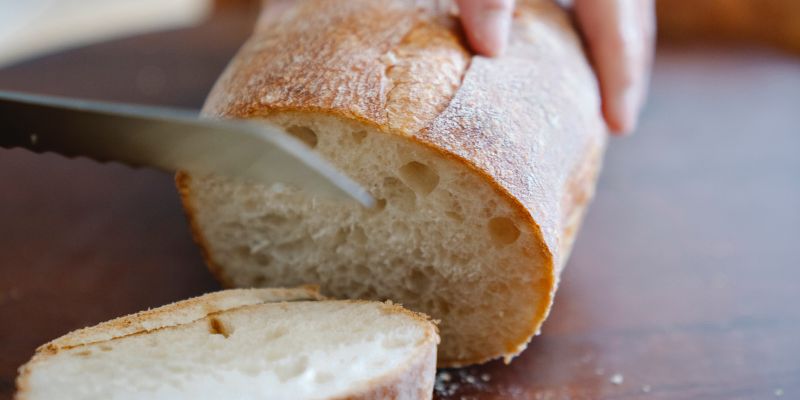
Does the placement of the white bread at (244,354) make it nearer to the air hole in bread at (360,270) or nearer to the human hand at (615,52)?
the air hole in bread at (360,270)

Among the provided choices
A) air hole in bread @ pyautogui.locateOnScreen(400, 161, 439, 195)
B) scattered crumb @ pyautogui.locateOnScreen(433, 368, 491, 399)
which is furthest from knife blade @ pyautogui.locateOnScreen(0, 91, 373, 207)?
scattered crumb @ pyautogui.locateOnScreen(433, 368, 491, 399)

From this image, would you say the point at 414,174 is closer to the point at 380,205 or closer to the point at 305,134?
the point at 380,205

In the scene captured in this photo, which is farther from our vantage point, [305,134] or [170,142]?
[305,134]

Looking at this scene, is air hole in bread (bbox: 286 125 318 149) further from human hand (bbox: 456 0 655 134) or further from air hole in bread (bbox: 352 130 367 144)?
human hand (bbox: 456 0 655 134)

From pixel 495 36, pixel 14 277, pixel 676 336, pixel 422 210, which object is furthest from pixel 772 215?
pixel 14 277

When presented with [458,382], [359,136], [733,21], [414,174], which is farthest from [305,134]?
[733,21]

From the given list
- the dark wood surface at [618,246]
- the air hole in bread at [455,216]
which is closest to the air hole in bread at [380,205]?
the air hole in bread at [455,216]
